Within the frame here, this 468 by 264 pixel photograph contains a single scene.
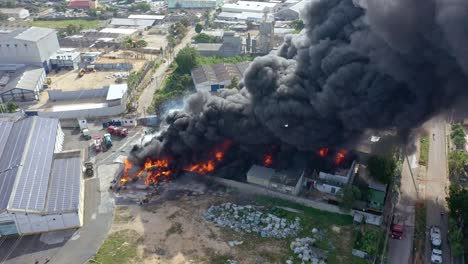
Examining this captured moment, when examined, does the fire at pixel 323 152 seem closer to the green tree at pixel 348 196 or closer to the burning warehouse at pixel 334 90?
the burning warehouse at pixel 334 90

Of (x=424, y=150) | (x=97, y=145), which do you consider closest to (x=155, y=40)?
(x=97, y=145)

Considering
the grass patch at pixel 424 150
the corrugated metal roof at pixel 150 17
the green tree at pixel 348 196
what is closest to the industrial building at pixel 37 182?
the green tree at pixel 348 196

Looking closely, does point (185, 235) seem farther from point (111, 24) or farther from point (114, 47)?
point (111, 24)

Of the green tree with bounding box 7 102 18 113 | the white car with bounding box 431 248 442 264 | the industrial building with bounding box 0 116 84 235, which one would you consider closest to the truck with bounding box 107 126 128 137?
the industrial building with bounding box 0 116 84 235

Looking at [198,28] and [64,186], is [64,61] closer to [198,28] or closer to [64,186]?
[198,28]

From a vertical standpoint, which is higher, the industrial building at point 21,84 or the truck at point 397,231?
the industrial building at point 21,84

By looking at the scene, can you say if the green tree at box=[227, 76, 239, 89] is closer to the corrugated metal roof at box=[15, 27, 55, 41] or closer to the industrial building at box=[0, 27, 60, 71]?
the industrial building at box=[0, 27, 60, 71]
